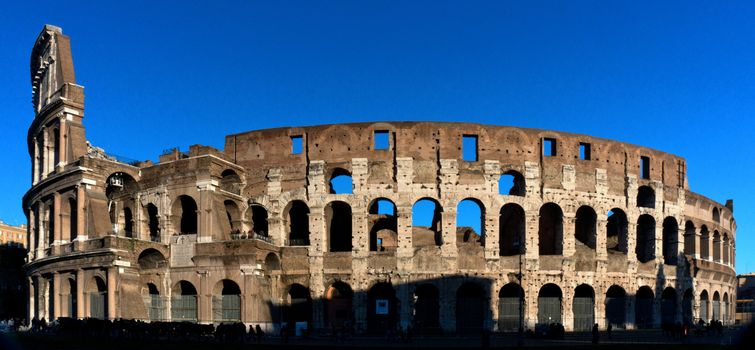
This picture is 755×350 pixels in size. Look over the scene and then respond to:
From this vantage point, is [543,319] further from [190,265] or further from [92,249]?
[92,249]

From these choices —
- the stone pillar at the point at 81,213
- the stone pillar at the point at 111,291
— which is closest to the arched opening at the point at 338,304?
the stone pillar at the point at 111,291

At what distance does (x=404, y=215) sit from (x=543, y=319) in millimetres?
9449

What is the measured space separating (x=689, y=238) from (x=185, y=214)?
31925mm

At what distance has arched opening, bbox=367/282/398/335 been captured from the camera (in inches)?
1393

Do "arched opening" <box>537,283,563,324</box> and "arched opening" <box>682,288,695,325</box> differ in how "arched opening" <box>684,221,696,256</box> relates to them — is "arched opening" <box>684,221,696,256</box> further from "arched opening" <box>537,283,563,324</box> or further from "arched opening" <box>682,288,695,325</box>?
"arched opening" <box>537,283,563,324</box>

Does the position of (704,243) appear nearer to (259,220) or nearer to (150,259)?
(259,220)

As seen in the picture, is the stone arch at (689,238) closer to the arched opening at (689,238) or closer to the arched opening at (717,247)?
the arched opening at (689,238)

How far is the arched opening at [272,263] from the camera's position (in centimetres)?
3609

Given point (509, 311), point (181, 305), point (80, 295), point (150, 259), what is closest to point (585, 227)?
point (509, 311)

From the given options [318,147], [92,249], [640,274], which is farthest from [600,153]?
[92,249]

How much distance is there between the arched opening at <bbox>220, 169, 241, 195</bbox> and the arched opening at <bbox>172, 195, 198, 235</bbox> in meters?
1.99

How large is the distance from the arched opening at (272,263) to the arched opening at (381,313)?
5142 millimetres

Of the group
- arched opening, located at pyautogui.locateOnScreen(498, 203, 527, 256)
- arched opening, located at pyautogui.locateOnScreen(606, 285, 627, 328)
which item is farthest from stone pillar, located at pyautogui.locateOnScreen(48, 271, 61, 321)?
arched opening, located at pyautogui.locateOnScreen(606, 285, 627, 328)

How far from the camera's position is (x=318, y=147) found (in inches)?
1462
